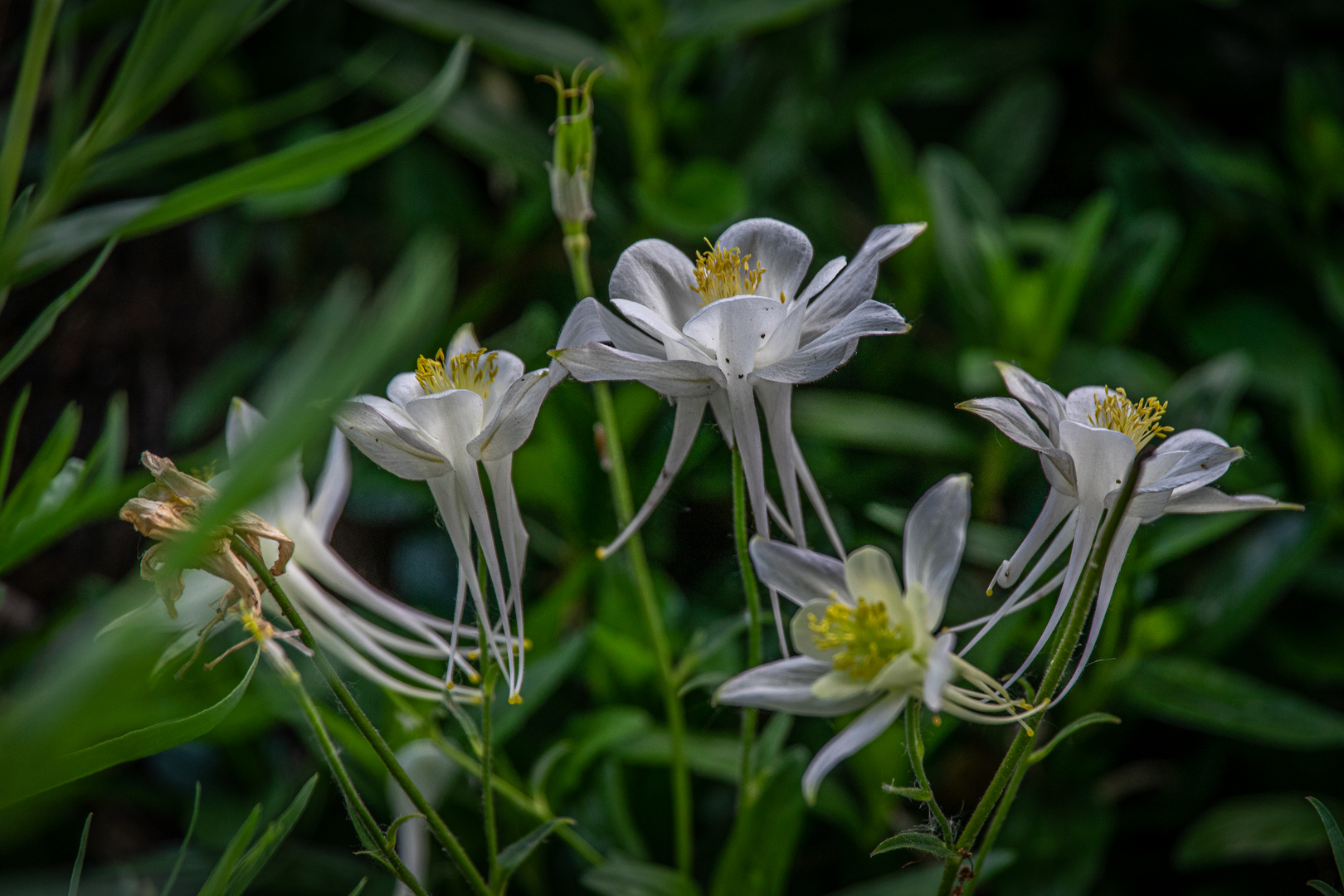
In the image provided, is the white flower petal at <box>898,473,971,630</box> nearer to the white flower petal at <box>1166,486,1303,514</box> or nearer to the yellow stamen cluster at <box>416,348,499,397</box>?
the white flower petal at <box>1166,486,1303,514</box>

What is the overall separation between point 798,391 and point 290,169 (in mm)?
414

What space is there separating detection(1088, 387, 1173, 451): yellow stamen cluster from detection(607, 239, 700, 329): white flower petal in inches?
5.9

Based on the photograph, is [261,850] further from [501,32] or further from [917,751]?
[501,32]

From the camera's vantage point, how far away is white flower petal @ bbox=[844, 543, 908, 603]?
0.30 m

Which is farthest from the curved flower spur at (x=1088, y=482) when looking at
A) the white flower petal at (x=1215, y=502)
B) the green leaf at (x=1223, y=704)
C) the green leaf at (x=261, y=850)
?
the green leaf at (x=1223, y=704)

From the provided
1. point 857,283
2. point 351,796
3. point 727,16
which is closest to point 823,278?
point 857,283

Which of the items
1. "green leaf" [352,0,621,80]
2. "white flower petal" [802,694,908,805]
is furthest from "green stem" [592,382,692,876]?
"green leaf" [352,0,621,80]

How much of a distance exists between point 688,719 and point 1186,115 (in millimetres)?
804

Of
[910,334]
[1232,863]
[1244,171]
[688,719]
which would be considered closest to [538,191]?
[910,334]

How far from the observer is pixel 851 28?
3.27 feet

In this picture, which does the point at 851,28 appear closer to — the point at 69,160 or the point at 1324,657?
the point at 1324,657

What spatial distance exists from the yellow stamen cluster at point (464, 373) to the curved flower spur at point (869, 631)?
→ 134mm

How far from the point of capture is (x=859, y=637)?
0.30 m

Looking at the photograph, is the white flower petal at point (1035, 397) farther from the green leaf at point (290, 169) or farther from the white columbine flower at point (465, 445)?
the green leaf at point (290, 169)
